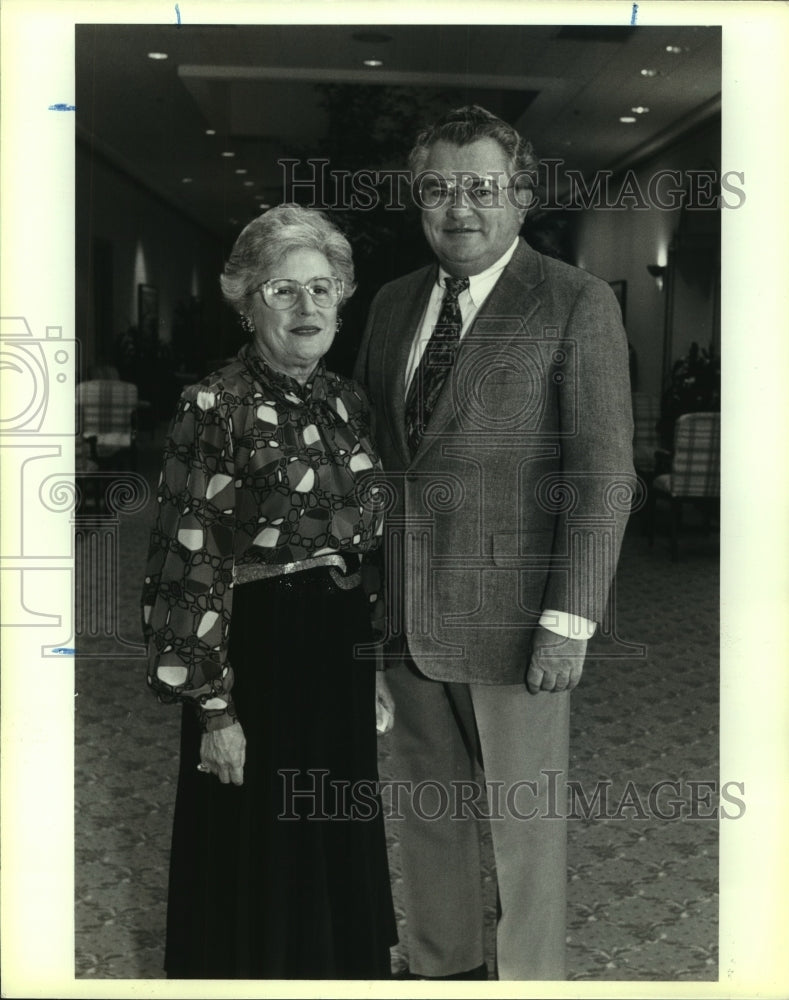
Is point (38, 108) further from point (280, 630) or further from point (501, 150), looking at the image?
point (280, 630)

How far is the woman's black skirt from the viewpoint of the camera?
8.34 ft

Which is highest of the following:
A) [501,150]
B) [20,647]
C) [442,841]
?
[501,150]

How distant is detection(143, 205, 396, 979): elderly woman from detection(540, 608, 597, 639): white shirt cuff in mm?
412

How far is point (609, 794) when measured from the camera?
2.93 metres

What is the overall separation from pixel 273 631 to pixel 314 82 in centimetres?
130

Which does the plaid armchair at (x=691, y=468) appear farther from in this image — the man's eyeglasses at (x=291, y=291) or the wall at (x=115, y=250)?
the wall at (x=115, y=250)

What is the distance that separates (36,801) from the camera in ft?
9.58

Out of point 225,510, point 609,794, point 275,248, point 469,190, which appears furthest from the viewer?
point 609,794

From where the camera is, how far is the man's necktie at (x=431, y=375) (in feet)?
8.90

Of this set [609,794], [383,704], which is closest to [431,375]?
[383,704]

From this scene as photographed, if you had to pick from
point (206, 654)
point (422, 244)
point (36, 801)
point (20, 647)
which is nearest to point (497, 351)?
point (422, 244)

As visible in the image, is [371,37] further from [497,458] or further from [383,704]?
[383,704]

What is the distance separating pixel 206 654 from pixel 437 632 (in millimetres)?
574

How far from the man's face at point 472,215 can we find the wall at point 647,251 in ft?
0.60
